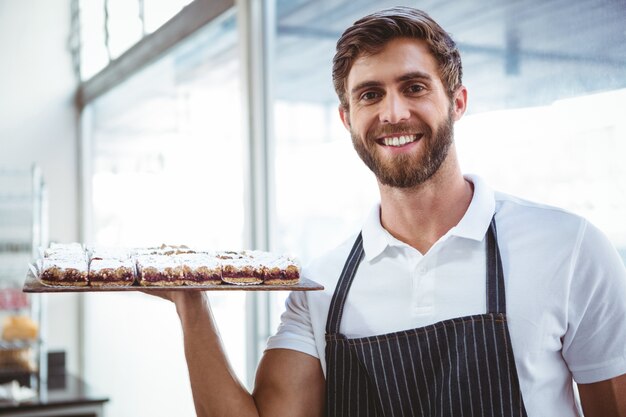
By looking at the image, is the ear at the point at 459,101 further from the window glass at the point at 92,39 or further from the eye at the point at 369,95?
the window glass at the point at 92,39

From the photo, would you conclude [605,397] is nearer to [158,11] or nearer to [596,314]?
[596,314]

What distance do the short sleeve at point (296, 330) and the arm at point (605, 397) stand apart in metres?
0.54

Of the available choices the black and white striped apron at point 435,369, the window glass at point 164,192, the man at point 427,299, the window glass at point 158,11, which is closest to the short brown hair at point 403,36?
the man at point 427,299

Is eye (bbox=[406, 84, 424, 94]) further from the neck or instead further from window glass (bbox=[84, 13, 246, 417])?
window glass (bbox=[84, 13, 246, 417])

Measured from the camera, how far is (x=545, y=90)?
5.66ft

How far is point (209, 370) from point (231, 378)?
Result: 5 cm

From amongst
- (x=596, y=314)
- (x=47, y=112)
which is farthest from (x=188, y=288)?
(x=47, y=112)

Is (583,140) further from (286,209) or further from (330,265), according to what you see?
(286,209)

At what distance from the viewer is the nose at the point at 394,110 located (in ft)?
4.55

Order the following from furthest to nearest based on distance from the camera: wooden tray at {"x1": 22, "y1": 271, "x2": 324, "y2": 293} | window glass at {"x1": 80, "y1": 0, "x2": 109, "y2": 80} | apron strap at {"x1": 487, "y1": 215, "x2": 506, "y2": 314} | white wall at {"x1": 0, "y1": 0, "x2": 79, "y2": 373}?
white wall at {"x1": 0, "y1": 0, "x2": 79, "y2": 373}
window glass at {"x1": 80, "y1": 0, "x2": 109, "y2": 80}
apron strap at {"x1": 487, "y1": 215, "x2": 506, "y2": 314}
wooden tray at {"x1": 22, "y1": 271, "x2": 324, "y2": 293}

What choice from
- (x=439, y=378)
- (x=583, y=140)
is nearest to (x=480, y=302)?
(x=439, y=378)

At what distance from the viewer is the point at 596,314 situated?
1.30m

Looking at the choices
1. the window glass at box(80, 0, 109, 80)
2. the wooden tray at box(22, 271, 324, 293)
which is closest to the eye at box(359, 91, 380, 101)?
the wooden tray at box(22, 271, 324, 293)

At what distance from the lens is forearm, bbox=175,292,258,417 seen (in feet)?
4.85
